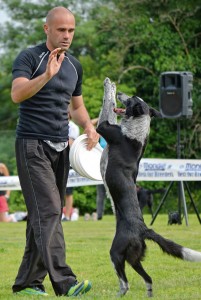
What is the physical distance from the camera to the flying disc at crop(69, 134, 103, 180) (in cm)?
800

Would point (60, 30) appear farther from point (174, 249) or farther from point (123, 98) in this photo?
point (174, 249)

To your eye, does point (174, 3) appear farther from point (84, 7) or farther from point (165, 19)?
point (84, 7)

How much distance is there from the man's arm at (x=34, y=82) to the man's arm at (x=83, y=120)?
2.62ft

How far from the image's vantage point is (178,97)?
17.8m

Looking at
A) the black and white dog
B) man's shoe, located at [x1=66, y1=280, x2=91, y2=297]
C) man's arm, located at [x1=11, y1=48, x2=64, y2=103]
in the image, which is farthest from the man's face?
man's shoe, located at [x1=66, y1=280, x2=91, y2=297]

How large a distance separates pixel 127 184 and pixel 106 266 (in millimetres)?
2718

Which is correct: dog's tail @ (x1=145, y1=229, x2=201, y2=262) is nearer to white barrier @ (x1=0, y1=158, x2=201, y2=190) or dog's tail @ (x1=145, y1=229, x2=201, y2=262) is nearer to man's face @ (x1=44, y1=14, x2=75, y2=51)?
man's face @ (x1=44, y1=14, x2=75, y2=51)

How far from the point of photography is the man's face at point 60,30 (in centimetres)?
732

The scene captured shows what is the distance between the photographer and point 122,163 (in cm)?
739

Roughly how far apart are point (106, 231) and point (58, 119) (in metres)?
7.68

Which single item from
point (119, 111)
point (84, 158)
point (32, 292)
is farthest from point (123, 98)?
point (32, 292)

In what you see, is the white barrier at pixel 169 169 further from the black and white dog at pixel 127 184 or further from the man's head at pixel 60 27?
the man's head at pixel 60 27

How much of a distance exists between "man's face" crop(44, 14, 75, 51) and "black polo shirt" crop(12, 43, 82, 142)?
0.34 feet

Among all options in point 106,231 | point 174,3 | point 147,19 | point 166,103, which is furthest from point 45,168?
point 147,19
